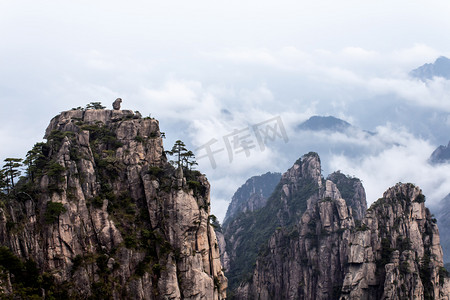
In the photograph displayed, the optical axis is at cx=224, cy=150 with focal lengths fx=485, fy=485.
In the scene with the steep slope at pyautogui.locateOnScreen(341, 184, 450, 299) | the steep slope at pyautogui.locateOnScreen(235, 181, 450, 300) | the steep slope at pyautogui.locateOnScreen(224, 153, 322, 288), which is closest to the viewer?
the steep slope at pyautogui.locateOnScreen(341, 184, 450, 299)

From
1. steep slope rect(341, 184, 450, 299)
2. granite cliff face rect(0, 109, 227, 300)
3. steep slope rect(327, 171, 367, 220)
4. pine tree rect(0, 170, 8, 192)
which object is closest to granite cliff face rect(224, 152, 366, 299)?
steep slope rect(327, 171, 367, 220)

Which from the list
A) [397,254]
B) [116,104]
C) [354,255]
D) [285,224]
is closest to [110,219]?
[116,104]

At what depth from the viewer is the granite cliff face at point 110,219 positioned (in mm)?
58938

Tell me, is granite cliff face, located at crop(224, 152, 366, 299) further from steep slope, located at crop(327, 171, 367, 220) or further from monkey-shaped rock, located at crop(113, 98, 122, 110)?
monkey-shaped rock, located at crop(113, 98, 122, 110)

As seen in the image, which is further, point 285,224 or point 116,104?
point 285,224

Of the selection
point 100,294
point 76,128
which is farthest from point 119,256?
point 76,128

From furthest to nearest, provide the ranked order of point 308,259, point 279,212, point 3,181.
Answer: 1. point 279,212
2. point 308,259
3. point 3,181

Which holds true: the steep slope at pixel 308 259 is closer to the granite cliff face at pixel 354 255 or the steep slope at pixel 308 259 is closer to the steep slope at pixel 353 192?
the granite cliff face at pixel 354 255

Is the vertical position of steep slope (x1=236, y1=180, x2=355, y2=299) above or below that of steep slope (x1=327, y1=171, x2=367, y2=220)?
below

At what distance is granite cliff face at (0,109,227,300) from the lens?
58.9m

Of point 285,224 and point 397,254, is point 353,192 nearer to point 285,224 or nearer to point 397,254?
point 285,224

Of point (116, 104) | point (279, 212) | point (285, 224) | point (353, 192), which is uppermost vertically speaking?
point (116, 104)

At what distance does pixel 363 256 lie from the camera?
99375 millimetres

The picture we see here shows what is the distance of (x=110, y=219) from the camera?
65.2 meters
